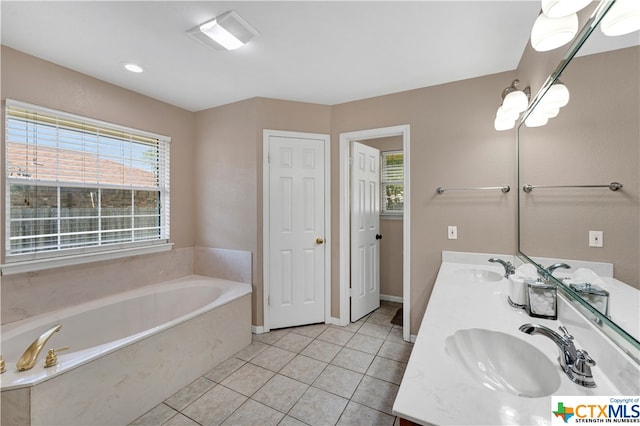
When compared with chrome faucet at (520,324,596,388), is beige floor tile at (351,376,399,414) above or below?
below

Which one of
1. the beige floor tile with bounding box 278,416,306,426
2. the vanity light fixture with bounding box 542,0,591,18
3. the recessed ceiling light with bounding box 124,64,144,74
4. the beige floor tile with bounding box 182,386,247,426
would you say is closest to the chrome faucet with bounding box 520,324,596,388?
the vanity light fixture with bounding box 542,0,591,18

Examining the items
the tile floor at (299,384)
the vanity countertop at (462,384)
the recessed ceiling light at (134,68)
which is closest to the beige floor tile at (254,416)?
the tile floor at (299,384)

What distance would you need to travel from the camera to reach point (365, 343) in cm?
250

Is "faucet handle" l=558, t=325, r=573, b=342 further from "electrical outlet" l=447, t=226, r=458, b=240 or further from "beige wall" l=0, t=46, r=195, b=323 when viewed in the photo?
"beige wall" l=0, t=46, r=195, b=323

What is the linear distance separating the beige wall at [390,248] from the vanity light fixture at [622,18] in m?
2.79

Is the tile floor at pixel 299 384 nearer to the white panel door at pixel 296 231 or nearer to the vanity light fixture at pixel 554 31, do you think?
the white panel door at pixel 296 231

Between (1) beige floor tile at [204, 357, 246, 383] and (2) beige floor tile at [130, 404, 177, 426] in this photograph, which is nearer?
(2) beige floor tile at [130, 404, 177, 426]

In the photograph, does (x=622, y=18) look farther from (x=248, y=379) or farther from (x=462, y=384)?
(x=248, y=379)

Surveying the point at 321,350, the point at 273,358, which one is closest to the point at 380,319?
the point at 321,350

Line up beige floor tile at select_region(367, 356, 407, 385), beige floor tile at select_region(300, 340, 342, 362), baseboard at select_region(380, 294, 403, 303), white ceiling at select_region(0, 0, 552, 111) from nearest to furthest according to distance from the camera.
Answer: white ceiling at select_region(0, 0, 552, 111) < beige floor tile at select_region(367, 356, 407, 385) < beige floor tile at select_region(300, 340, 342, 362) < baseboard at select_region(380, 294, 403, 303)

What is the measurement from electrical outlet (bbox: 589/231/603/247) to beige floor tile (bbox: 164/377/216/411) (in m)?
2.34

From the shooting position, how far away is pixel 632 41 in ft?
2.35

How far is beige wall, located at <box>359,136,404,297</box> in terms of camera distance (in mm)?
3584

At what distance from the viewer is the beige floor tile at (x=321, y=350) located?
2271mm
